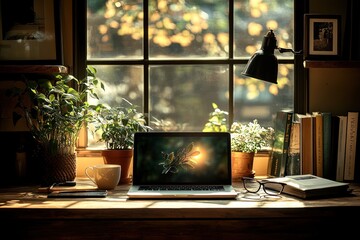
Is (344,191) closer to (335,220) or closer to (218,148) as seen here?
(335,220)

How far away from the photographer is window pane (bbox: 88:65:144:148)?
2.68m

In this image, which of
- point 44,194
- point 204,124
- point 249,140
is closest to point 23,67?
point 44,194

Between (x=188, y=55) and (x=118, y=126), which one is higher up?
(x=188, y=55)

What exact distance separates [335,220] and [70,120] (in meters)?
1.22

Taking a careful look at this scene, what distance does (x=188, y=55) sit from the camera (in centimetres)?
268

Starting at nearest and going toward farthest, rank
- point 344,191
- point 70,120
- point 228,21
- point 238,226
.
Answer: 1. point 238,226
2. point 344,191
3. point 70,120
4. point 228,21

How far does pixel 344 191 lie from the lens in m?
2.14

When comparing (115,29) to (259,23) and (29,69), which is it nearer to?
(29,69)

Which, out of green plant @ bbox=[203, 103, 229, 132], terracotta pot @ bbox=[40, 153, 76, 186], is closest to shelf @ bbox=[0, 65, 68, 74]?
terracotta pot @ bbox=[40, 153, 76, 186]

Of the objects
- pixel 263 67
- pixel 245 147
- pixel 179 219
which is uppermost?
pixel 263 67

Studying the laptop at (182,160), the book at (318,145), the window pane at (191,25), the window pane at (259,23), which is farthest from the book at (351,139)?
the window pane at (191,25)

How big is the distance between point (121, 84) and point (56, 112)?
480 millimetres

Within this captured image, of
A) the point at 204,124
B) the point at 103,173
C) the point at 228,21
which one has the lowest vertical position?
the point at 103,173

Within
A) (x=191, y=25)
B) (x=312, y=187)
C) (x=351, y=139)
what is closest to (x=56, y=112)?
(x=191, y=25)
